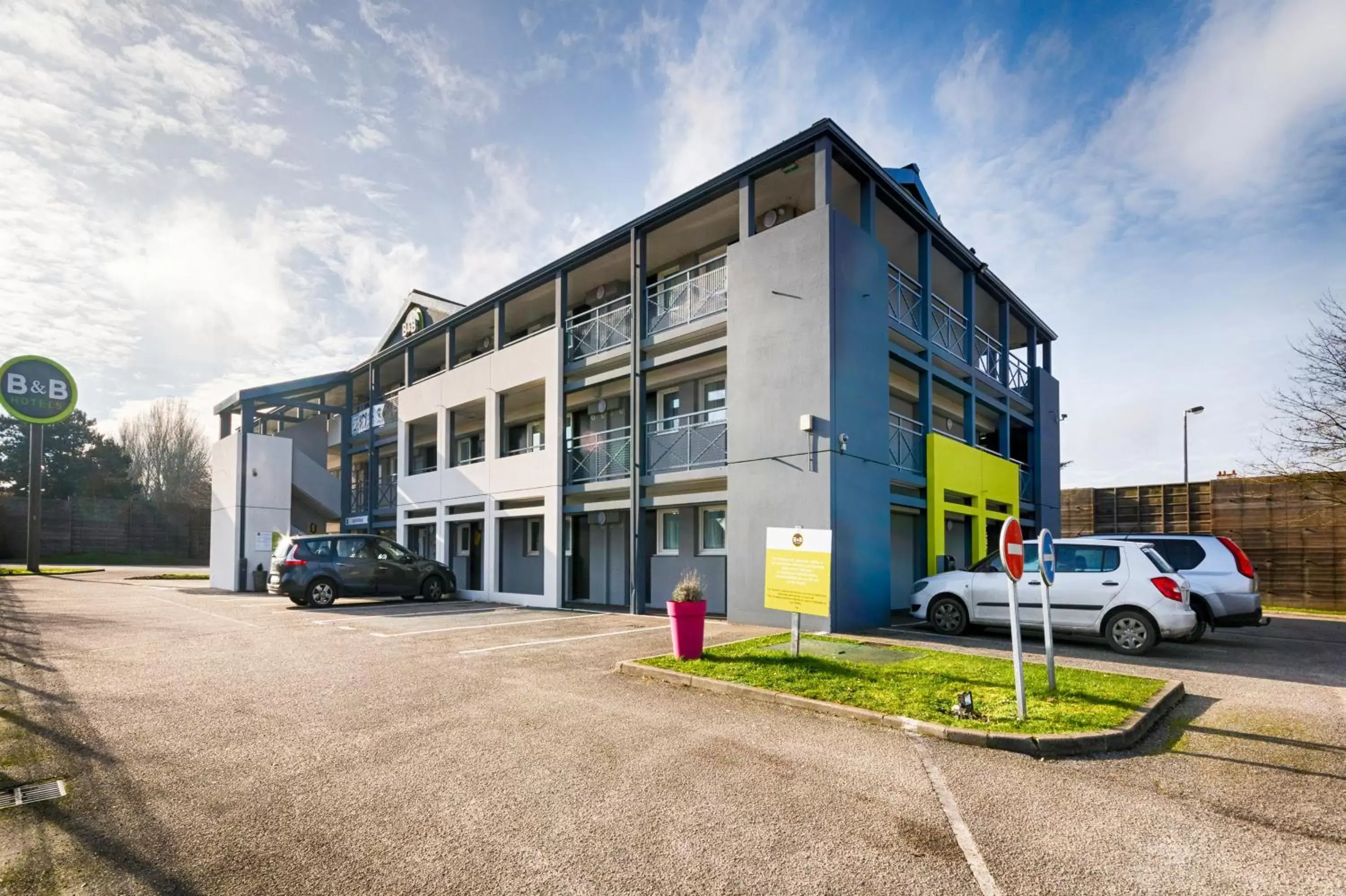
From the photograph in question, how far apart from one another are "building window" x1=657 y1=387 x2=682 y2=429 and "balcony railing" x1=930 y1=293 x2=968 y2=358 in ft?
17.8

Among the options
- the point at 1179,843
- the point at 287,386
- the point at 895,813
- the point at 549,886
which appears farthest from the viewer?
the point at 287,386

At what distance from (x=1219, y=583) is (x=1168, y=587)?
9.18ft

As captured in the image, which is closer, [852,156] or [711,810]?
[711,810]

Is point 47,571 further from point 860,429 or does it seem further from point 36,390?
point 860,429

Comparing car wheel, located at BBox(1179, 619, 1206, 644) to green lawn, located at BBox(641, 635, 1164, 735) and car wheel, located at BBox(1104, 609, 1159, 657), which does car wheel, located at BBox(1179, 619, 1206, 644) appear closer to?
car wheel, located at BBox(1104, 609, 1159, 657)

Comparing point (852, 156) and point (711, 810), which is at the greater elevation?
point (852, 156)

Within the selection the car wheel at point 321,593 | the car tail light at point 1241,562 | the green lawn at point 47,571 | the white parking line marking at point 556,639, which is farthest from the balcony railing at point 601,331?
the green lawn at point 47,571

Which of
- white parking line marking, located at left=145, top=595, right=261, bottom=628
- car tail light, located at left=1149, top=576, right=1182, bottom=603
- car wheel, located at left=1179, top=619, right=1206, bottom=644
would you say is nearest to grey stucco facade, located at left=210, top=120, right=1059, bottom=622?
car tail light, located at left=1149, top=576, right=1182, bottom=603

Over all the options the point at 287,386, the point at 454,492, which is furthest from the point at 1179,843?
the point at 287,386

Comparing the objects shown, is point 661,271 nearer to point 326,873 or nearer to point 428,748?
point 428,748

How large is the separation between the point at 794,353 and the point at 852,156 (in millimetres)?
3585

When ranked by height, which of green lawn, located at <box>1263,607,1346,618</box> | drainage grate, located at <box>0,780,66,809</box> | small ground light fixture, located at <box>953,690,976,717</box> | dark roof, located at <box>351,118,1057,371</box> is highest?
dark roof, located at <box>351,118,1057,371</box>

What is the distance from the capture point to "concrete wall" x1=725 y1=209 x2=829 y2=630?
38.6 ft

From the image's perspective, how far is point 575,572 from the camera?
18719mm
